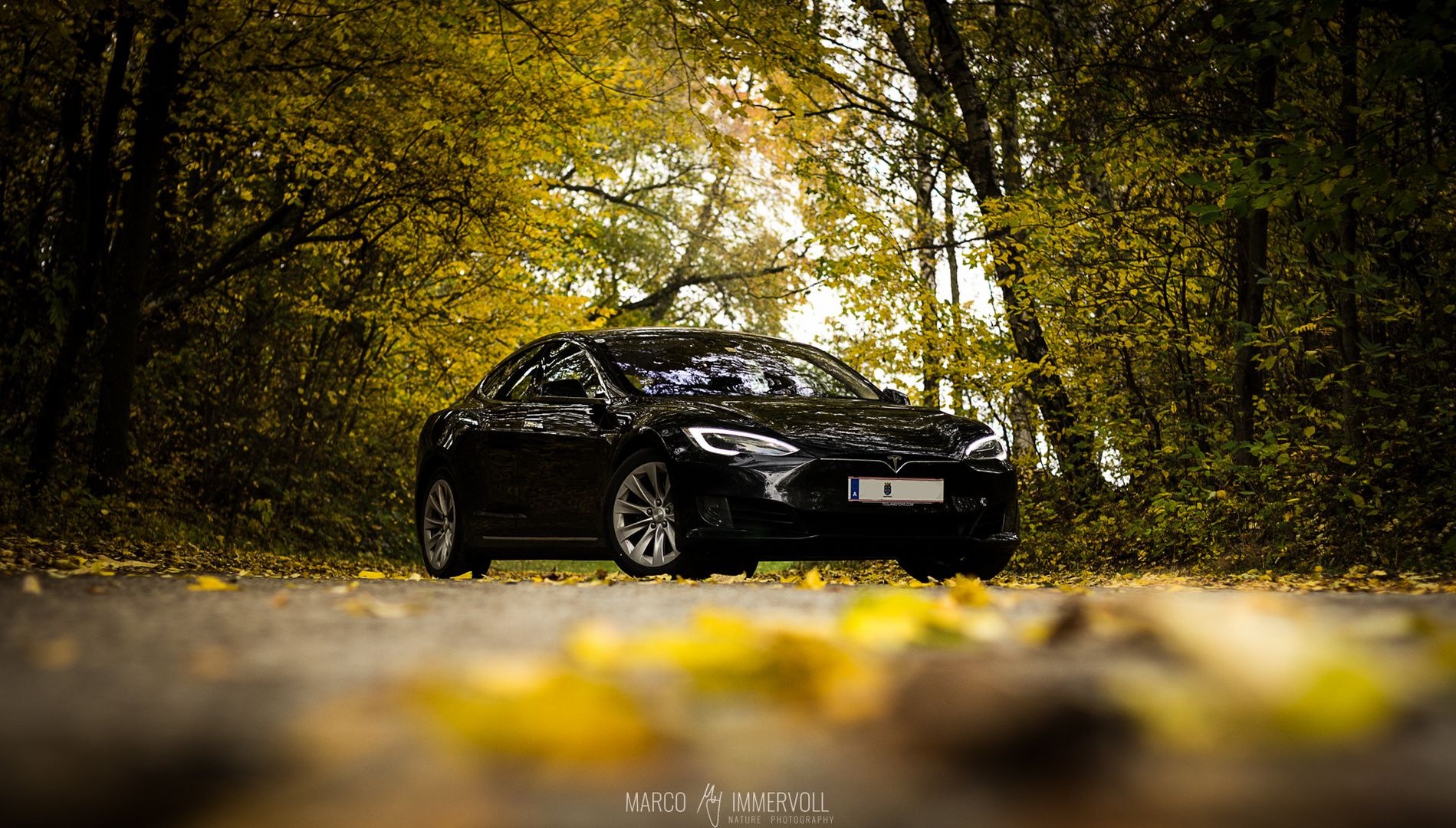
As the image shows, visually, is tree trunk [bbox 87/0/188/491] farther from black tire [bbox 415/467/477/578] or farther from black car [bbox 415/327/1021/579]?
black car [bbox 415/327/1021/579]

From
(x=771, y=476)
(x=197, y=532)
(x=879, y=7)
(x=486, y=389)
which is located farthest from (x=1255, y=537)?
(x=197, y=532)

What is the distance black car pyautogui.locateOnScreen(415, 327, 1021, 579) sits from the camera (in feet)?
20.1

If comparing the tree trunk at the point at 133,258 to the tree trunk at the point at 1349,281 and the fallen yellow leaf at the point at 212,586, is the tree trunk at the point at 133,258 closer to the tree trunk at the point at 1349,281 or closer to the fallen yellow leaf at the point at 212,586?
the fallen yellow leaf at the point at 212,586

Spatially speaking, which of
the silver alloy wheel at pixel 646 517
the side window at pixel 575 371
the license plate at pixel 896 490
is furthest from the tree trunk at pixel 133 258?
the license plate at pixel 896 490

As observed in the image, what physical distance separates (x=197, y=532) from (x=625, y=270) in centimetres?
1781

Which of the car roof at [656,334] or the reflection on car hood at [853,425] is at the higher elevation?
the car roof at [656,334]

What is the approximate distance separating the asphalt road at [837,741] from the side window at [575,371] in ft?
15.9

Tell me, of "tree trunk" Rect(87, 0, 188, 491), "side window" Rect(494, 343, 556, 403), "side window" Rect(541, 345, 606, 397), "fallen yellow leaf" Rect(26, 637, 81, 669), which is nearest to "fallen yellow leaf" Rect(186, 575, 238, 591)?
"fallen yellow leaf" Rect(26, 637, 81, 669)

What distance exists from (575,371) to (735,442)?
1.90 m

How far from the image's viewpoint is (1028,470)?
1222 centimetres

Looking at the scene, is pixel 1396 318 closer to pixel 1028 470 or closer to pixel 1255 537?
pixel 1255 537

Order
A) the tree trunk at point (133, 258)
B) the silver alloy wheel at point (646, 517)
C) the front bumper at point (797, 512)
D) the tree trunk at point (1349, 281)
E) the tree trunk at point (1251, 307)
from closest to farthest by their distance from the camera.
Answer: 1. the front bumper at point (797, 512)
2. the silver alloy wheel at point (646, 517)
3. the tree trunk at point (1349, 281)
4. the tree trunk at point (1251, 307)
5. the tree trunk at point (133, 258)

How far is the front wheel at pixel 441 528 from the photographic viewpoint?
8.31m
